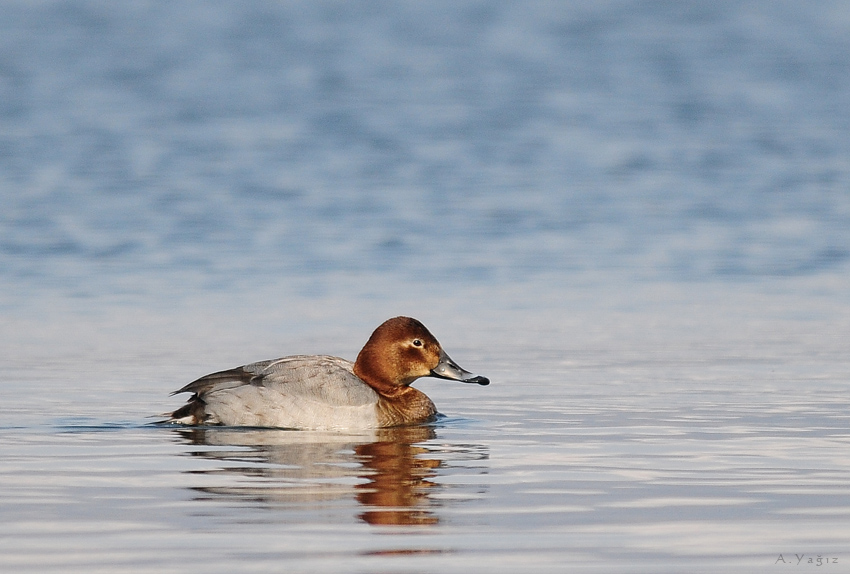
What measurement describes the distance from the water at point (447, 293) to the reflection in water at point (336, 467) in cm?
4

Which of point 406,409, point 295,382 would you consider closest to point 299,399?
point 295,382

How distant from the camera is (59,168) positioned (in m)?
26.1

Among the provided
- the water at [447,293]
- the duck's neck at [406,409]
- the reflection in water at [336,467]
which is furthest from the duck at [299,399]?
the water at [447,293]

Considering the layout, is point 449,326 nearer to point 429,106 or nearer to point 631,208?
point 631,208

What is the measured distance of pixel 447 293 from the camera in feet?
52.6

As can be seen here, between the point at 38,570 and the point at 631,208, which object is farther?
the point at 631,208

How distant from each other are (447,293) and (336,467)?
7.43 metres

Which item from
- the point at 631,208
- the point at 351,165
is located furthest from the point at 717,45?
the point at 631,208

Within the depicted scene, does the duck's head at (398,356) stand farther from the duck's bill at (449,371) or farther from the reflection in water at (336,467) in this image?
the reflection in water at (336,467)

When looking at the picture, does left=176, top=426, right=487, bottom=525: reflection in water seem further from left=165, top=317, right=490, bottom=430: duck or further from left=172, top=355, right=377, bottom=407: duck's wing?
left=172, top=355, right=377, bottom=407: duck's wing

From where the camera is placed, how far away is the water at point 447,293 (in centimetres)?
709

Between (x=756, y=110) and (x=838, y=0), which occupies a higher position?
(x=838, y=0)

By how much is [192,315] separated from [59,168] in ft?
39.8

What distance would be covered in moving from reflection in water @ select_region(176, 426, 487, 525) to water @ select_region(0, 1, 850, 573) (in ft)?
0.13
